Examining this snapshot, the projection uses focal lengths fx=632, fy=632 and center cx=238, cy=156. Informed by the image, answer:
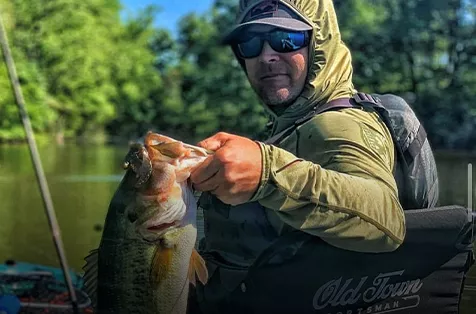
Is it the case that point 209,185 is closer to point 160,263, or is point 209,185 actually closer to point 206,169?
point 206,169

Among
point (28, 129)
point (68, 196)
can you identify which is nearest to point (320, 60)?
point (28, 129)

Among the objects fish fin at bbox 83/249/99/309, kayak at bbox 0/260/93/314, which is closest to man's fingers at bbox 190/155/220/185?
fish fin at bbox 83/249/99/309

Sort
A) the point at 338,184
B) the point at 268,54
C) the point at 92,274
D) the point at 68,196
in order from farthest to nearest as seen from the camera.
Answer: the point at 68,196, the point at 268,54, the point at 92,274, the point at 338,184

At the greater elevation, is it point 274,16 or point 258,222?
point 274,16

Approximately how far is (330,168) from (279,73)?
38 centimetres

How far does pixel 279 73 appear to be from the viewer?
193 centimetres

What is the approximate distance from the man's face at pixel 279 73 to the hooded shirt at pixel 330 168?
26 mm

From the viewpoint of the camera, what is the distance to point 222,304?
1.93 meters

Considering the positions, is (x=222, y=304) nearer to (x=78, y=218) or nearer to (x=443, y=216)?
(x=443, y=216)

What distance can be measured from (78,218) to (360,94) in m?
8.51

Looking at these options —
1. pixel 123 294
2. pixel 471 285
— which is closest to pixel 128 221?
pixel 123 294

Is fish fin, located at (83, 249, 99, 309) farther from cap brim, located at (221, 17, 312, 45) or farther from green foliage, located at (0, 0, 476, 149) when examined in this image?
green foliage, located at (0, 0, 476, 149)

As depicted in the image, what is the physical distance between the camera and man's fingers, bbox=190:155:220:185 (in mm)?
1514

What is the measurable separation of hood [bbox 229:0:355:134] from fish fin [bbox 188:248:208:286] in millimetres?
564
